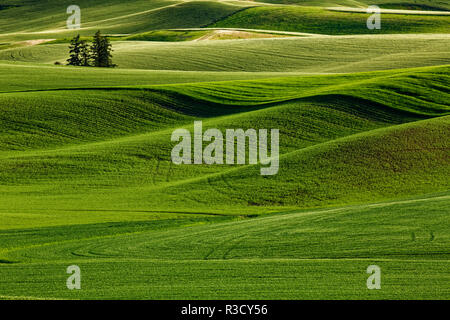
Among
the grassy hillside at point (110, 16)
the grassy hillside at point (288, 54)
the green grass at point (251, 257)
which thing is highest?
the grassy hillside at point (110, 16)

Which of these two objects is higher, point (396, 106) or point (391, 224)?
point (396, 106)

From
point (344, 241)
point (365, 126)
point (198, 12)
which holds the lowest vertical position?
point (344, 241)

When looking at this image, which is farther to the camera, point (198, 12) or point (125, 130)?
point (198, 12)

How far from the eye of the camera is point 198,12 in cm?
9225

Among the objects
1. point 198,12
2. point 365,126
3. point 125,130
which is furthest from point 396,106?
point 198,12

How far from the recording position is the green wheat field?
12950 mm

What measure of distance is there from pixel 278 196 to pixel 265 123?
8550 millimetres

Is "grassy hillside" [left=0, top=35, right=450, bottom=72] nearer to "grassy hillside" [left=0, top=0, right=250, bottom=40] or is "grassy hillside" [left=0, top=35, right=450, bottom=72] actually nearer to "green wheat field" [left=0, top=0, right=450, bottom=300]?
"green wheat field" [left=0, top=0, right=450, bottom=300]

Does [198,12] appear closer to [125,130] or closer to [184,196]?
[125,130]

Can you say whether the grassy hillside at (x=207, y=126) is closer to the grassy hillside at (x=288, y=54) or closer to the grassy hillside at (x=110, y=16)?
the grassy hillside at (x=288, y=54)

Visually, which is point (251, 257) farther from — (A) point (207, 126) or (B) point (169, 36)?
(B) point (169, 36)

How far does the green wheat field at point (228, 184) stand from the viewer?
510 inches

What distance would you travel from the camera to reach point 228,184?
24.0 meters

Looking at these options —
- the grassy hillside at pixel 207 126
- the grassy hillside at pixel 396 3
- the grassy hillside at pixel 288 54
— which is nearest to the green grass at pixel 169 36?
the grassy hillside at pixel 288 54
